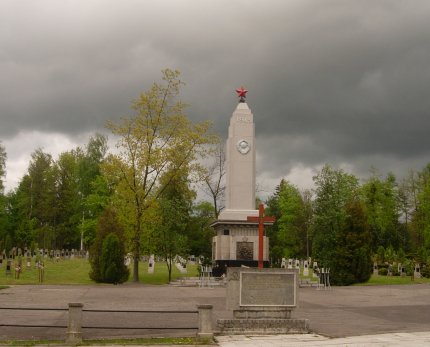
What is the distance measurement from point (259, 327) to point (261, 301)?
64 centimetres

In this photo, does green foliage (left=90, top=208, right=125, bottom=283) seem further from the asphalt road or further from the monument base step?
the monument base step

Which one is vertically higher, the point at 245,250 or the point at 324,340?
the point at 245,250

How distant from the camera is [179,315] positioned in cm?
1647

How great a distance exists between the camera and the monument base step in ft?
42.9

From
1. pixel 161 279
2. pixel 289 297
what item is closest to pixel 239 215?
pixel 161 279

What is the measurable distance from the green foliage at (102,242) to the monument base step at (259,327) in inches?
816

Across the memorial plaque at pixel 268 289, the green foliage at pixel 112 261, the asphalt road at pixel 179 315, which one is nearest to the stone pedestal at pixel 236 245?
the green foliage at pixel 112 261

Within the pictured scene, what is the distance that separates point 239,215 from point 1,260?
18636 mm

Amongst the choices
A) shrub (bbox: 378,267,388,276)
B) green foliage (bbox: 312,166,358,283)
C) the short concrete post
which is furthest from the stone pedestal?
the short concrete post

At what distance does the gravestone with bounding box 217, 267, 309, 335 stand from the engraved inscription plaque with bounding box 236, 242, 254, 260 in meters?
21.7

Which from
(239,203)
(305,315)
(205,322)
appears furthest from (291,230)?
(205,322)

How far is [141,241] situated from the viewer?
1489 inches

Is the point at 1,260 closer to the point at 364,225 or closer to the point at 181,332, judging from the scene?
the point at 364,225

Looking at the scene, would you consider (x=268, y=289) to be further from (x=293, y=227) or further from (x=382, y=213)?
(x=293, y=227)
